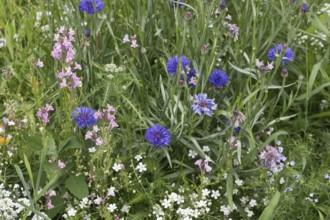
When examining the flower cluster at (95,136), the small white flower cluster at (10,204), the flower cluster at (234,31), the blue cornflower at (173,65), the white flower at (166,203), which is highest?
the flower cluster at (234,31)

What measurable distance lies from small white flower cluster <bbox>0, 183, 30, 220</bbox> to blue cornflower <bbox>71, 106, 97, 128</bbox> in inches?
13.7

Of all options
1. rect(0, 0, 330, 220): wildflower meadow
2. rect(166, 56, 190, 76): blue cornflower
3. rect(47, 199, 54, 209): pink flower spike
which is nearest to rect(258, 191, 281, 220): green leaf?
rect(0, 0, 330, 220): wildflower meadow

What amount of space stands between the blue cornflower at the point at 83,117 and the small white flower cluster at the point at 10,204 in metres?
0.35

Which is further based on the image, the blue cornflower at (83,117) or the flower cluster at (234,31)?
the flower cluster at (234,31)

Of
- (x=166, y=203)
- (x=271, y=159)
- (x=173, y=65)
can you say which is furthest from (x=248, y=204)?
(x=173, y=65)

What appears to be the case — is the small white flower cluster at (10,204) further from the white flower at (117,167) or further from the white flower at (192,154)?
the white flower at (192,154)

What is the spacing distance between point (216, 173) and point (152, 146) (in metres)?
0.28

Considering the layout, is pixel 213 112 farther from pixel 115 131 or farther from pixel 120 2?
pixel 120 2

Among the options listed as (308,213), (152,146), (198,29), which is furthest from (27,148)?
(308,213)

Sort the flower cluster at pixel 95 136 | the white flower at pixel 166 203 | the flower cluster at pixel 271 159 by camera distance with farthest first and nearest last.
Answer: the flower cluster at pixel 271 159 → the white flower at pixel 166 203 → the flower cluster at pixel 95 136

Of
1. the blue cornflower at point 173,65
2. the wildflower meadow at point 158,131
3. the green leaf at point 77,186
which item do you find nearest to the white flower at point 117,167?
the wildflower meadow at point 158,131

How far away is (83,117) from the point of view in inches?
76.1

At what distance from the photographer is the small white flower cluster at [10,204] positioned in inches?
77.6

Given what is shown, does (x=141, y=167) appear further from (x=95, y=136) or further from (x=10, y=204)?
(x=10, y=204)
